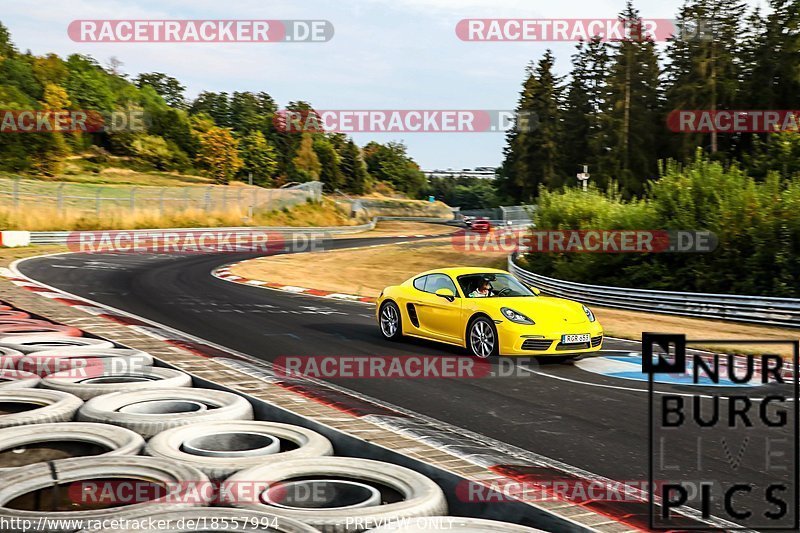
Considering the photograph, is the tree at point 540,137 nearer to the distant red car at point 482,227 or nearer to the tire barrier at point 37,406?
the distant red car at point 482,227

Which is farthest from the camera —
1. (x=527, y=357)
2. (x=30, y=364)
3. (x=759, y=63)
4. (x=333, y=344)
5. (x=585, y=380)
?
(x=759, y=63)

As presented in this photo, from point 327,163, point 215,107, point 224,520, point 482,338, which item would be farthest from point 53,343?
point 215,107

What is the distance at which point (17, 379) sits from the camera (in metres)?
7.35

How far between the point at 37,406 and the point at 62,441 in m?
1.27

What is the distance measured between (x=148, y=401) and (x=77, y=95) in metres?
107

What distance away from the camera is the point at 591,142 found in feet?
252

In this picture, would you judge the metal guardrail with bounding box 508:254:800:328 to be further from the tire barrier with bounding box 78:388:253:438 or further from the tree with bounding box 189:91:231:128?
the tree with bounding box 189:91:231:128

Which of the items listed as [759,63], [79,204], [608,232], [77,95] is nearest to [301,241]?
[79,204]

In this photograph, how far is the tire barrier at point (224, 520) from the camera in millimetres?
3949

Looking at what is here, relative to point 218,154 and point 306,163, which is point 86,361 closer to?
point 218,154

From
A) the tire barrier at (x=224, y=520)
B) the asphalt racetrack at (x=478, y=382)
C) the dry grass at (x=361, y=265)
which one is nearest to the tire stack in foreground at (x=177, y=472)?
the tire barrier at (x=224, y=520)

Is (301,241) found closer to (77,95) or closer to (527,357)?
(527,357)

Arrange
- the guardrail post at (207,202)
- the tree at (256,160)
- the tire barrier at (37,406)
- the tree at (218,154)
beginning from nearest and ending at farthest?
the tire barrier at (37,406)
the guardrail post at (207,202)
the tree at (218,154)
the tree at (256,160)

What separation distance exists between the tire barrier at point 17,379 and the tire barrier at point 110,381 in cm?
10
